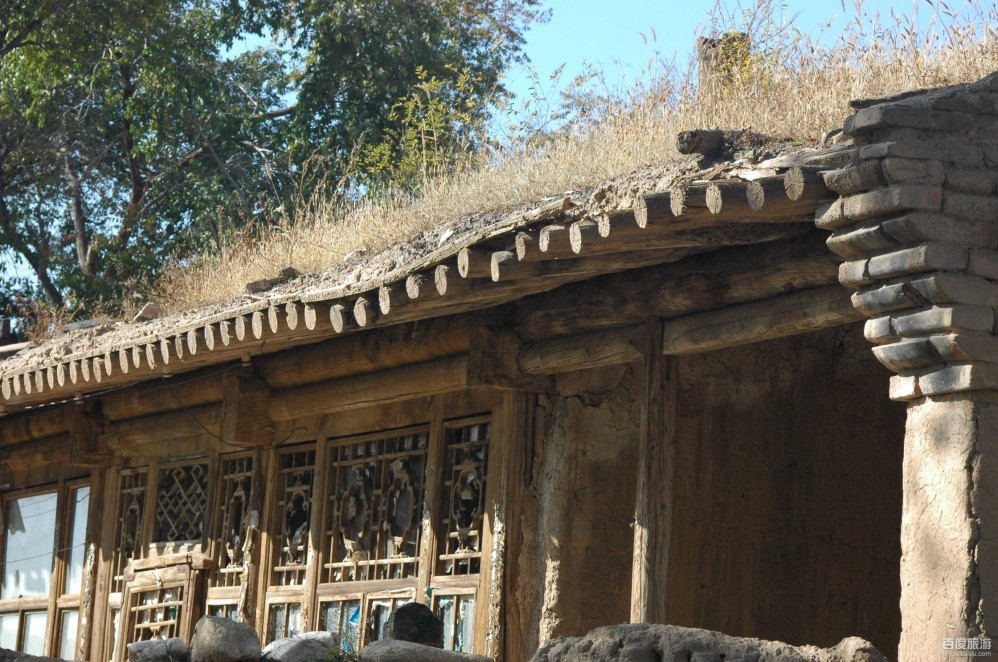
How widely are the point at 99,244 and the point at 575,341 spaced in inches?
521

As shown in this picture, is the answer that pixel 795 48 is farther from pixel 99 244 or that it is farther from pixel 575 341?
pixel 99 244

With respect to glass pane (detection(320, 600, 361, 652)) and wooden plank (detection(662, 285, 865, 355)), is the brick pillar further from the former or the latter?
glass pane (detection(320, 600, 361, 652))

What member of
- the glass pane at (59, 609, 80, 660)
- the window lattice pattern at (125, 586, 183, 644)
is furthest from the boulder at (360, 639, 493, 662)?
the glass pane at (59, 609, 80, 660)

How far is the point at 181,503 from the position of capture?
9.48 meters

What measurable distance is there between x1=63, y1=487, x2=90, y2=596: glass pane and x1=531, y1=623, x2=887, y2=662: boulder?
6.31 meters

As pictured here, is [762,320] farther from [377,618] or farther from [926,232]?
[377,618]

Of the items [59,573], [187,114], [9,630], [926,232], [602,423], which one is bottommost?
[9,630]

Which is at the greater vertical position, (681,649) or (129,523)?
(129,523)

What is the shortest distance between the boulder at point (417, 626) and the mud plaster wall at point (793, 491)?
4.42 ft

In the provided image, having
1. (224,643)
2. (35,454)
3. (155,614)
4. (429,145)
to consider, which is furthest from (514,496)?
(429,145)

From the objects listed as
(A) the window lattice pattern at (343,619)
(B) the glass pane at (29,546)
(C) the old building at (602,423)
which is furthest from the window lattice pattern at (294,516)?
(B) the glass pane at (29,546)

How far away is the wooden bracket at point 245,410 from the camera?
8.51 metres

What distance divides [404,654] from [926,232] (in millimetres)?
2826

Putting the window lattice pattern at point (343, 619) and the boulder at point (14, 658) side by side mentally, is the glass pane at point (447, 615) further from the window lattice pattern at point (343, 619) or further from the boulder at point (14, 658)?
the boulder at point (14, 658)
